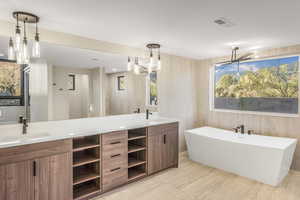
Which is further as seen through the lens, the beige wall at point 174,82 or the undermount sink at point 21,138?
the beige wall at point 174,82

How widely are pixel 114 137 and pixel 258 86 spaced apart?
3.26 metres

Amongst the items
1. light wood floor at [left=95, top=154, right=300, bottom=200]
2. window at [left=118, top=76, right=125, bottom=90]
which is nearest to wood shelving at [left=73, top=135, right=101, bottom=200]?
light wood floor at [left=95, top=154, right=300, bottom=200]

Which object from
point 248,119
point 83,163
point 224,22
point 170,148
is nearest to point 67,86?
point 83,163

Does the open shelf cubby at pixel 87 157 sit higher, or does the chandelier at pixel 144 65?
the chandelier at pixel 144 65

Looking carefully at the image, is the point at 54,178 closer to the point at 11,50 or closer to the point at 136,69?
the point at 11,50

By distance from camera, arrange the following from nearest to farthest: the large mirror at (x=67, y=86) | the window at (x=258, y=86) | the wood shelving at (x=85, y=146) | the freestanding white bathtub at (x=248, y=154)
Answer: the wood shelving at (x=85, y=146) → the large mirror at (x=67, y=86) → the freestanding white bathtub at (x=248, y=154) → the window at (x=258, y=86)

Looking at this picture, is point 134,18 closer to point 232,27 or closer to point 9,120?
point 232,27

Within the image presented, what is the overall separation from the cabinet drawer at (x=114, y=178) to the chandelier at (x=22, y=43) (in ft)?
6.21

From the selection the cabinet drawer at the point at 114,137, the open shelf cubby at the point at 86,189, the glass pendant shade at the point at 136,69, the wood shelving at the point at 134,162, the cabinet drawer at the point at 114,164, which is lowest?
the open shelf cubby at the point at 86,189

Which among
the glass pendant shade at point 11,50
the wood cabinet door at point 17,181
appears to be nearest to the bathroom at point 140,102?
Answer: the wood cabinet door at point 17,181

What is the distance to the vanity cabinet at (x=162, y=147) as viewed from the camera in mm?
3199

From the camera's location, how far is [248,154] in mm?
3094

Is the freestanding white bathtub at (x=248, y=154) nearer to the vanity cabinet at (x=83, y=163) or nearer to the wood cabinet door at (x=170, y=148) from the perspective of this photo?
the wood cabinet door at (x=170, y=148)

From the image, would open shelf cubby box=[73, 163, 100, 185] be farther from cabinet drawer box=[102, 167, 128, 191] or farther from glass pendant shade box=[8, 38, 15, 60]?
glass pendant shade box=[8, 38, 15, 60]
